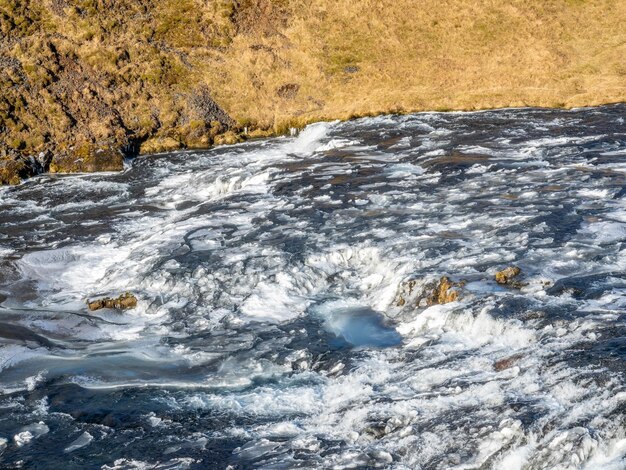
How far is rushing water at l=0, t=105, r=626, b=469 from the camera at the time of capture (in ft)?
30.7

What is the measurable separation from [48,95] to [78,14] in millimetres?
5025

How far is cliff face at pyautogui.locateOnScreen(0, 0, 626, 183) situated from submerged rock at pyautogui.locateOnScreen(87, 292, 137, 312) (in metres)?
12.7

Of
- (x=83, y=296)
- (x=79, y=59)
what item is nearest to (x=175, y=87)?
(x=79, y=59)

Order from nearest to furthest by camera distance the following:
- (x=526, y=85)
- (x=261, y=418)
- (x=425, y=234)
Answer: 1. (x=261, y=418)
2. (x=425, y=234)
3. (x=526, y=85)

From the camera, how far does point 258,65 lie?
3269cm

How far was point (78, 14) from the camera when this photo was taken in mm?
32469

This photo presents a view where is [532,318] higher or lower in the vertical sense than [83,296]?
higher

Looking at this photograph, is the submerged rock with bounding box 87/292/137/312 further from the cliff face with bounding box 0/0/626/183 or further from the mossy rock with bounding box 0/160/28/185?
the cliff face with bounding box 0/0/626/183

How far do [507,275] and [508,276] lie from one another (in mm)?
30

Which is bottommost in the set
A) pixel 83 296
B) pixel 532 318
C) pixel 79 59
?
pixel 83 296

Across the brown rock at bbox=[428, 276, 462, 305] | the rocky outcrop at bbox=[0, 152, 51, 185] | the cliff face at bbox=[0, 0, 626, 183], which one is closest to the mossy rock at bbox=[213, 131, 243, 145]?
the cliff face at bbox=[0, 0, 626, 183]

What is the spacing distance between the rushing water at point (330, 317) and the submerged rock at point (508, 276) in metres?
0.17

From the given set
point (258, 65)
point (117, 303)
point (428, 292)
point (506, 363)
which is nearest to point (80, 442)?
point (117, 303)

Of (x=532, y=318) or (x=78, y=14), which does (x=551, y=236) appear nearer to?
(x=532, y=318)
